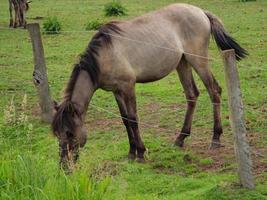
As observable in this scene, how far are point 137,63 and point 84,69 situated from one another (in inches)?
30.2

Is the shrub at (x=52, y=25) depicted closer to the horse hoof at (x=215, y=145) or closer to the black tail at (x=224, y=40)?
the black tail at (x=224, y=40)

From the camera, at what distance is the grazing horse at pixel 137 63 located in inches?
283

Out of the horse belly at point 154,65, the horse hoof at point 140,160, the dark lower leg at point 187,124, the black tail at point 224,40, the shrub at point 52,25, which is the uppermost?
the black tail at point 224,40

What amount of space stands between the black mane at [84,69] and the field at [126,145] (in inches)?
16.3

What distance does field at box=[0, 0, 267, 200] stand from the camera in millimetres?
5508

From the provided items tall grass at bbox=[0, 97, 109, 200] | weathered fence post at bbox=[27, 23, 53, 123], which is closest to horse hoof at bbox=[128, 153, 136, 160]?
tall grass at bbox=[0, 97, 109, 200]

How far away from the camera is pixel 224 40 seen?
8.34 m

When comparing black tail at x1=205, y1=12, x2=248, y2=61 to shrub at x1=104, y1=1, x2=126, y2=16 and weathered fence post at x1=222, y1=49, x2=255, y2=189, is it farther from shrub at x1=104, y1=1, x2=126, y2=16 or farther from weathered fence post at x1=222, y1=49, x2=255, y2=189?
shrub at x1=104, y1=1, x2=126, y2=16

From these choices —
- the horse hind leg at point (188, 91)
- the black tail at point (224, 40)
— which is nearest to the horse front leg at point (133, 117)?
the horse hind leg at point (188, 91)

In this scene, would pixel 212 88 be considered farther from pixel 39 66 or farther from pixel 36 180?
pixel 36 180

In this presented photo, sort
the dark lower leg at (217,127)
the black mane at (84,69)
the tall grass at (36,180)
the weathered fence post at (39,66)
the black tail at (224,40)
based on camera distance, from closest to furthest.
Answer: the tall grass at (36,180), the black mane at (84,69), the dark lower leg at (217,127), the black tail at (224,40), the weathered fence post at (39,66)

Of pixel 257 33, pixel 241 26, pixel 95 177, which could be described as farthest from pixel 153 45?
pixel 241 26

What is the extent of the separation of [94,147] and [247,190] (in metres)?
2.90

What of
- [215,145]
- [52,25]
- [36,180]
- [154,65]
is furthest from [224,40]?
[52,25]
